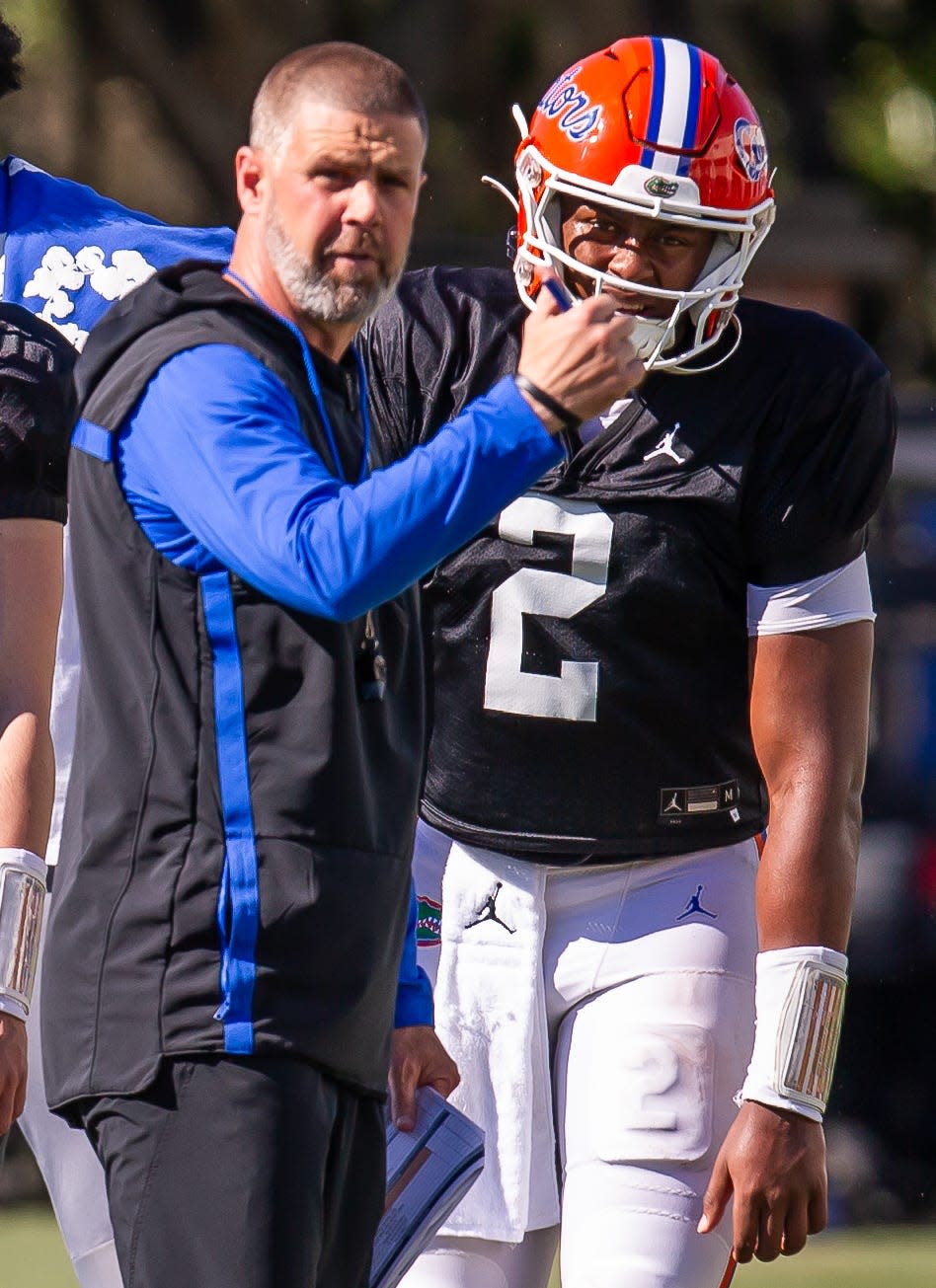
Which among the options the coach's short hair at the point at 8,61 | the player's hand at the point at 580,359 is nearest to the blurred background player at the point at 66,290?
the coach's short hair at the point at 8,61

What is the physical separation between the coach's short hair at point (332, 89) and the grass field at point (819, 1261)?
415 cm

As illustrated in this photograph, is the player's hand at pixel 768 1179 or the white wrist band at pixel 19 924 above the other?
the white wrist band at pixel 19 924

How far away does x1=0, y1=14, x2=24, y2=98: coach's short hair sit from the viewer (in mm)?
3764

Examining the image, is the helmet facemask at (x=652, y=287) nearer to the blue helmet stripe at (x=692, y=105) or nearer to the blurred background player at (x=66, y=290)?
the blue helmet stripe at (x=692, y=105)

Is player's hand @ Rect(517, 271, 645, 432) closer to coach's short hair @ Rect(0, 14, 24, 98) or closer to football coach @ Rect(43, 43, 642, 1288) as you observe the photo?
football coach @ Rect(43, 43, 642, 1288)

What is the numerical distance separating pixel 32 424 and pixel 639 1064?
3.87 feet

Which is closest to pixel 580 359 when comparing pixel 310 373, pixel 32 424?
pixel 310 373

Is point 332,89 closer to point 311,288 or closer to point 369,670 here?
point 311,288

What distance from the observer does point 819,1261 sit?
6.91m

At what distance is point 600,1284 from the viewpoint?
11.1 feet

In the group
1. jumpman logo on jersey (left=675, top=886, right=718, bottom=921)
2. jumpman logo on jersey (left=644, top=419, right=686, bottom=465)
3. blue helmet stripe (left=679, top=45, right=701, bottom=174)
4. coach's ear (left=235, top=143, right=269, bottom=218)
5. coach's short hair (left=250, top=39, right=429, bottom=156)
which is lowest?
jumpman logo on jersey (left=675, top=886, right=718, bottom=921)

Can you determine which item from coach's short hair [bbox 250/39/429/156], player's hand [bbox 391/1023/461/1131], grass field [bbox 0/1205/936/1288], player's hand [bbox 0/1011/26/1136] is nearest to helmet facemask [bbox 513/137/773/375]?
coach's short hair [bbox 250/39/429/156]

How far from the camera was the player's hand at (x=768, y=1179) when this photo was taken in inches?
130

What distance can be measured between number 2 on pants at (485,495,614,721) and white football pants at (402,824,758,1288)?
248 mm
